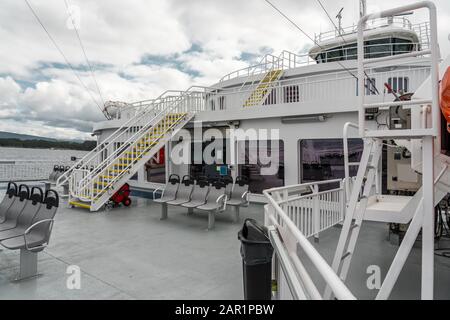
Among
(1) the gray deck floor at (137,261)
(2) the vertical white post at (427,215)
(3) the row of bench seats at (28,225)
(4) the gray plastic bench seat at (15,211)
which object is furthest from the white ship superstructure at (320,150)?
(4) the gray plastic bench seat at (15,211)

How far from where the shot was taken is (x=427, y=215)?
2.36m

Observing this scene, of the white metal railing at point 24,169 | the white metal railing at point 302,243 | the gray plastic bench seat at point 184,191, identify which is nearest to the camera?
the white metal railing at point 302,243

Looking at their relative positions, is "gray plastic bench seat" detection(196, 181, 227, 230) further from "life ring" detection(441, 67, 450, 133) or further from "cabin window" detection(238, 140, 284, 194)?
"life ring" detection(441, 67, 450, 133)

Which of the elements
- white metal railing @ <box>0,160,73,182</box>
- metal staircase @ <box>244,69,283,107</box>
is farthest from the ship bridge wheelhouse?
white metal railing @ <box>0,160,73,182</box>

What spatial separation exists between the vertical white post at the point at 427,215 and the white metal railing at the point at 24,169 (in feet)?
48.3

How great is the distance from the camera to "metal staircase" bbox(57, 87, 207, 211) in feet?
26.4

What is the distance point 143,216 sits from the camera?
7.27 meters

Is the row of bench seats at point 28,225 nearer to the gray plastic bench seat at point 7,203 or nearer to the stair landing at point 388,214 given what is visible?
the gray plastic bench seat at point 7,203

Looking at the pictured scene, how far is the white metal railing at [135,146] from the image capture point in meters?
8.16

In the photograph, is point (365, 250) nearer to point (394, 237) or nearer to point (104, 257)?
point (394, 237)

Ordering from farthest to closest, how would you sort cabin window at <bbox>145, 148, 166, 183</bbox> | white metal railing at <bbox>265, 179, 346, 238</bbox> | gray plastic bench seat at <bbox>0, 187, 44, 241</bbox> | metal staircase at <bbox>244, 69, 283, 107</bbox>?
1. cabin window at <bbox>145, 148, 166, 183</bbox>
2. metal staircase at <bbox>244, 69, 283, 107</bbox>
3. white metal railing at <bbox>265, 179, 346, 238</bbox>
4. gray plastic bench seat at <bbox>0, 187, 44, 241</bbox>

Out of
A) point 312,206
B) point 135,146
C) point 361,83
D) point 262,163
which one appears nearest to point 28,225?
point 312,206

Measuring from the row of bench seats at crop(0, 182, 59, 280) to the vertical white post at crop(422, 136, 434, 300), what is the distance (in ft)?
13.1
